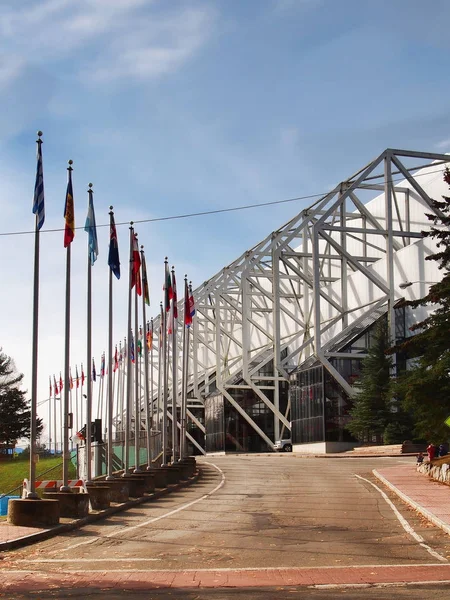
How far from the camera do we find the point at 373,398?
2218 inches

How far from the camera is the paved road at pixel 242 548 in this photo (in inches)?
488

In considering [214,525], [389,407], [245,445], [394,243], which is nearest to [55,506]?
[214,525]

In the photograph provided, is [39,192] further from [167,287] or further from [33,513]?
[167,287]

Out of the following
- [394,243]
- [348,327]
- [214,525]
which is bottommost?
[214,525]

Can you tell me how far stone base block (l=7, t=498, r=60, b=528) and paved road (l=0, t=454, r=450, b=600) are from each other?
2.59 ft

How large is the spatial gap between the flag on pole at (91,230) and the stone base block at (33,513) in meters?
10.3

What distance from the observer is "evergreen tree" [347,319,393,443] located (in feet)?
183

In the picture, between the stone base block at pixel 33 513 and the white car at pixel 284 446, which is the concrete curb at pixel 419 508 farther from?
the white car at pixel 284 446

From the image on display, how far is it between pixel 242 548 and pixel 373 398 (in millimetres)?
41601

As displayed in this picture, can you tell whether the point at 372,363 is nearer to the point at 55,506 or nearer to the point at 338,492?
the point at 338,492

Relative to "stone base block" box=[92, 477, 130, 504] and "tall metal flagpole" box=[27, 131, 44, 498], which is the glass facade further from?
"tall metal flagpole" box=[27, 131, 44, 498]

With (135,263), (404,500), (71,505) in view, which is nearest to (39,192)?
(71,505)

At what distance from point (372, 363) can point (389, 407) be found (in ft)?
10.8

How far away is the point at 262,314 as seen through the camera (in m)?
95.1
